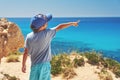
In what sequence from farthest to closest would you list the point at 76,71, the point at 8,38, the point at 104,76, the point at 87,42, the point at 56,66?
the point at 87,42 → the point at 56,66 → the point at 76,71 → the point at 104,76 → the point at 8,38

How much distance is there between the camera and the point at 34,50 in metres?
7.48

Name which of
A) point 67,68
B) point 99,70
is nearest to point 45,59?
point 67,68

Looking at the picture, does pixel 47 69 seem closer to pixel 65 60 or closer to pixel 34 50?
pixel 34 50

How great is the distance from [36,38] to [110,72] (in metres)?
9.47

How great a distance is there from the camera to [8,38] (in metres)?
10.4

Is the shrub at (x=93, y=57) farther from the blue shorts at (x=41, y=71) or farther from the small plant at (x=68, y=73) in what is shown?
the blue shorts at (x=41, y=71)

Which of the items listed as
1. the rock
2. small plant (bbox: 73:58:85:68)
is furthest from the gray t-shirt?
small plant (bbox: 73:58:85:68)

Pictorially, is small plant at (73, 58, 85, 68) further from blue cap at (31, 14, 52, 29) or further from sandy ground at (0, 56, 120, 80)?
blue cap at (31, 14, 52, 29)

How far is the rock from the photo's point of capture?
33.5ft

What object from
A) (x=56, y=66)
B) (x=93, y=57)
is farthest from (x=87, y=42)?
(x=56, y=66)

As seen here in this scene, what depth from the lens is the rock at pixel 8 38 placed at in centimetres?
1021

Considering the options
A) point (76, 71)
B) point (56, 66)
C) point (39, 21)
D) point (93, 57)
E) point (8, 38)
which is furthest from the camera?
point (93, 57)

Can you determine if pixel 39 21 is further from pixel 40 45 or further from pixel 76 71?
pixel 76 71

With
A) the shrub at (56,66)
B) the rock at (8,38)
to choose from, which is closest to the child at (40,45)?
the rock at (8,38)
